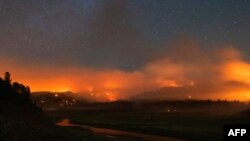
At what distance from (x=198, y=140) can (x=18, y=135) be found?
1743 inches

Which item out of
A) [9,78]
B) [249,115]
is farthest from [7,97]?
[249,115]

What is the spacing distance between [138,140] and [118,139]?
414cm

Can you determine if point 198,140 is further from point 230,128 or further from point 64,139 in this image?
point 230,128

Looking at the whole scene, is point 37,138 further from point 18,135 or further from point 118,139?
point 118,139

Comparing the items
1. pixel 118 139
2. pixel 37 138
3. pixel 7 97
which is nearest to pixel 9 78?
pixel 7 97

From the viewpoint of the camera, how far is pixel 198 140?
77062 millimetres

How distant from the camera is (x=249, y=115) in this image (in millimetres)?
157375

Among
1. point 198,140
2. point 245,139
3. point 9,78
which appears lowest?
point 198,140

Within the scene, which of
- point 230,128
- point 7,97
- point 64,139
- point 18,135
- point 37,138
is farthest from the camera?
point 7,97

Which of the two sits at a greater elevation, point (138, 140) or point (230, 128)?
point (230, 128)

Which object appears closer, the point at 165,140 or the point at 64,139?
the point at 64,139

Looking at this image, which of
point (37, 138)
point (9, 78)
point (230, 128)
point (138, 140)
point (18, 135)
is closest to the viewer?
point (230, 128)

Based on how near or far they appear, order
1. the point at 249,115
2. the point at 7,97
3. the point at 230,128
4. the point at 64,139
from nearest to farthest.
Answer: the point at 230,128, the point at 64,139, the point at 7,97, the point at 249,115

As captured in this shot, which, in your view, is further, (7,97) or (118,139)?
(7,97)
